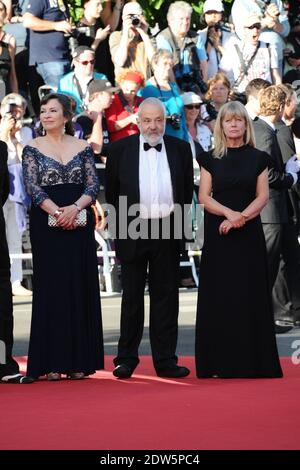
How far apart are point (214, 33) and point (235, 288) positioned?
9012 mm

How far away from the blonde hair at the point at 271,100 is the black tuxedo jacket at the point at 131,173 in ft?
7.68

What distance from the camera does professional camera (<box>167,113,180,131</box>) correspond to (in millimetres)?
17250

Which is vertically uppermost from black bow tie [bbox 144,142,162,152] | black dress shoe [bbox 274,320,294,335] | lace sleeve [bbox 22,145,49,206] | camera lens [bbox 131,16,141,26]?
camera lens [bbox 131,16,141,26]

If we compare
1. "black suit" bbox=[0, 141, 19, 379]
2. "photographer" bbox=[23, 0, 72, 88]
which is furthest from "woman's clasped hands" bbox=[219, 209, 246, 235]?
"photographer" bbox=[23, 0, 72, 88]

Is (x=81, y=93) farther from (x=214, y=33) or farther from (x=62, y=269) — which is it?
(x=62, y=269)

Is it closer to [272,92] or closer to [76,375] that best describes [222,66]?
[272,92]

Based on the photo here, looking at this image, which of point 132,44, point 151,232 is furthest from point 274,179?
point 132,44

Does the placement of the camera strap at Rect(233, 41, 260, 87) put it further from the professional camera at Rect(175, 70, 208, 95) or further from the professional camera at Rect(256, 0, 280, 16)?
the professional camera at Rect(256, 0, 280, 16)

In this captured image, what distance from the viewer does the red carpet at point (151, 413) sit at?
7.39 meters

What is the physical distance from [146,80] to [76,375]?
8101 mm

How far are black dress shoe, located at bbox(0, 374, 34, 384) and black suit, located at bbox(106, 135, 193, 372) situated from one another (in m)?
0.70

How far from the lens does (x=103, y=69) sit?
18.7 meters

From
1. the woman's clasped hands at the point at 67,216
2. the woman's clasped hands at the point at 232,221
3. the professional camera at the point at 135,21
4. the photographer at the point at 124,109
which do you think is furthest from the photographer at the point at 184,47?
the woman's clasped hands at the point at 67,216
